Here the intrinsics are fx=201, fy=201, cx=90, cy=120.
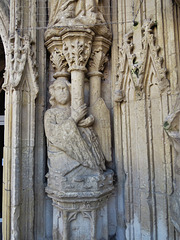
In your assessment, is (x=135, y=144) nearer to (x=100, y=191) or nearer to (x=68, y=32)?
(x=100, y=191)

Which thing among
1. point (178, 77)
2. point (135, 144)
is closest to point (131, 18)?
point (178, 77)

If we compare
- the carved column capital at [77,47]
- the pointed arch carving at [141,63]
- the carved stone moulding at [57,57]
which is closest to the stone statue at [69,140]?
the carved stone moulding at [57,57]

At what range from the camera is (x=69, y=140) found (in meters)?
2.88

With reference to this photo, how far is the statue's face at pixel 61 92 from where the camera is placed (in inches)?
121

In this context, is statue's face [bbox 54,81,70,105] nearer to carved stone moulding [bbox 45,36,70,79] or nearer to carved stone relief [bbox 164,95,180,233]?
carved stone moulding [bbox 45,36,70,79]

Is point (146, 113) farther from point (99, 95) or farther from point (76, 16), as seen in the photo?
point (76, 16)

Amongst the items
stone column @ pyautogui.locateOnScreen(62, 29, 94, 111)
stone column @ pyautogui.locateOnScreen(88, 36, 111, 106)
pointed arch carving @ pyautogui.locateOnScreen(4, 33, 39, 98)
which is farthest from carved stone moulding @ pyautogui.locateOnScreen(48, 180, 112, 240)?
pointed arch carving @ pyautogui.locateOnScreen(4, 33, 39, 98)

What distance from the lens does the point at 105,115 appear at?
318cm

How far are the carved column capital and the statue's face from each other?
0.29 m

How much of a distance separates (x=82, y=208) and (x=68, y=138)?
1.01 m

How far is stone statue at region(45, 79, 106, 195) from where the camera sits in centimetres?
288

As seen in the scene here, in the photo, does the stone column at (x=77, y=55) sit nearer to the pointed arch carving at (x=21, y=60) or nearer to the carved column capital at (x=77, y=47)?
the carved column capital at (x=77, y=47)

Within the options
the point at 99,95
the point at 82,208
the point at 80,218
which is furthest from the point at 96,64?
the point at 80,218

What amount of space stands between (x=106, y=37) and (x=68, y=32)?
65 centimetres
